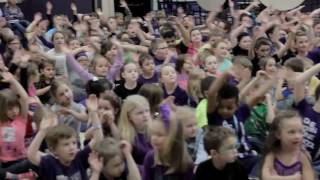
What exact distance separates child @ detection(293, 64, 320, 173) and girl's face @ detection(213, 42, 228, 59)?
94.4 inches

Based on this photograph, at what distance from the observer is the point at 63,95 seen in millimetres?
5070

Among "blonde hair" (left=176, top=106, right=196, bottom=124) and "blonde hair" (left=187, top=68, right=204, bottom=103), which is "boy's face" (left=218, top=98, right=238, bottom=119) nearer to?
"blonde hair" (left=176, top=106, right=196, bottom=124)

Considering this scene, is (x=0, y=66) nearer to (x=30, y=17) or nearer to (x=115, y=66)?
(x=115, y=66)

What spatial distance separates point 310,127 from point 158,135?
136 cm

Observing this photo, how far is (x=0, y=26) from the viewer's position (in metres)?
9.03

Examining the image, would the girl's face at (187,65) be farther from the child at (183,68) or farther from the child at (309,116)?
the child at (309,116)

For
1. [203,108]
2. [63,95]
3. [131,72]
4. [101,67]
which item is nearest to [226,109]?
[203,108]

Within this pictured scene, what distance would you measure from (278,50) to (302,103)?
132 inches

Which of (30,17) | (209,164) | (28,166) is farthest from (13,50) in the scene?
(30,17)

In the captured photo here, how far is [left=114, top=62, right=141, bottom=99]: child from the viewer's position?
580cm

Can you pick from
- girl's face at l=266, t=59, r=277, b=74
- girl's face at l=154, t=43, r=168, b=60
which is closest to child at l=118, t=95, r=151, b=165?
girl's face at l=266, t=59, r=277, b=74

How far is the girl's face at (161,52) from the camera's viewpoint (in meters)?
7.01

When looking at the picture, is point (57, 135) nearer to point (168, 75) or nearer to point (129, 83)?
point (168, 75)

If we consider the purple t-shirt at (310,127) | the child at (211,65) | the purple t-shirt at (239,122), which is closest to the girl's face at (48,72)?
the child at (211,65)
